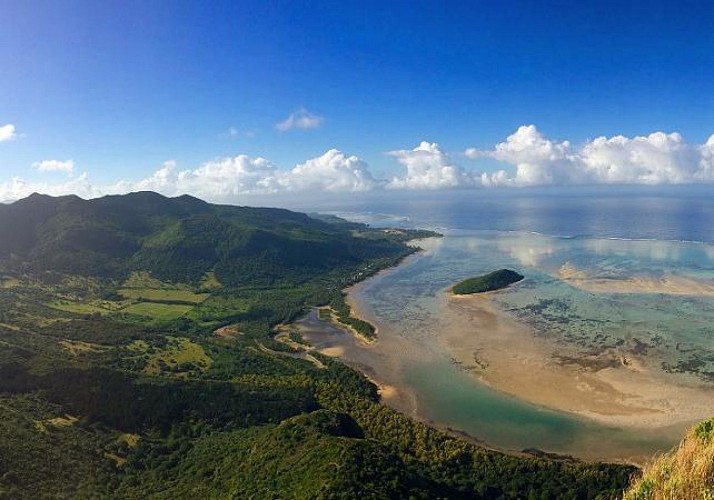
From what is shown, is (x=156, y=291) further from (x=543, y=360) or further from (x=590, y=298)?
(x=590, y=298)

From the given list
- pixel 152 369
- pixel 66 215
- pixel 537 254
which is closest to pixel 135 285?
pixel 66 215

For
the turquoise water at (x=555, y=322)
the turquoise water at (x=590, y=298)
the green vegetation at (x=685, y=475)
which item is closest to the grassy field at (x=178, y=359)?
the turquoise water at (x=555, y=322)

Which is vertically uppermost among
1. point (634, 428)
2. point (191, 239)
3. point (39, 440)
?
point (191, 239)

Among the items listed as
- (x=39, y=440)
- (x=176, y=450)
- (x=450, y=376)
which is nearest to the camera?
(x=39, y=440)

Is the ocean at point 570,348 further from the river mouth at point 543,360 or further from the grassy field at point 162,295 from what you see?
the grassy field at point 162,295

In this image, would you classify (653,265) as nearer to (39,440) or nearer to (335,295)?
(335,295)

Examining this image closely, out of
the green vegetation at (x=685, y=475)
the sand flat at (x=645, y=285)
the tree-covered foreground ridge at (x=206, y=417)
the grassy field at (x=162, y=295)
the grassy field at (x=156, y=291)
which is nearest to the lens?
the green vegetation at (x=685, y=475)

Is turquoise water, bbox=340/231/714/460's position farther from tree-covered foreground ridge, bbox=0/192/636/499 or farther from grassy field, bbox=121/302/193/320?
grassy field, bbox=121/302/193/320
